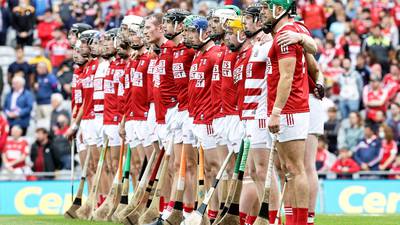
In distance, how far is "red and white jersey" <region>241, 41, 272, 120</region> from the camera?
11.6m

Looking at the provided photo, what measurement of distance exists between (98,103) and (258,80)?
17.3ft

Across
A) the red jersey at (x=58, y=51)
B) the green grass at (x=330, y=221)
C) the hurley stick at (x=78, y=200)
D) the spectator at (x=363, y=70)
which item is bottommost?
the green grass at (x=330, y=221)

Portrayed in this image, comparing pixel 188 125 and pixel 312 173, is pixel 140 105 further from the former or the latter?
pixel 312 173

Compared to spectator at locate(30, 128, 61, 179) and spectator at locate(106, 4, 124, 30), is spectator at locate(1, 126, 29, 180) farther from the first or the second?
spectator at locate(106, 4, 124, 30)

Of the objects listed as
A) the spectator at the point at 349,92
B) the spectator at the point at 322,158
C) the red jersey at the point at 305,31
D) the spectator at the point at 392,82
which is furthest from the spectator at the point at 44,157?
the red jersey at the point at 305,31

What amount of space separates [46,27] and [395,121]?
26.8 ft

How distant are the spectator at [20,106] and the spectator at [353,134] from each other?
19.8 feet

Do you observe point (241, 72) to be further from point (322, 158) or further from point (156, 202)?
point (322, 158)

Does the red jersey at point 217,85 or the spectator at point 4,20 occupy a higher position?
the spectator at point 4,20

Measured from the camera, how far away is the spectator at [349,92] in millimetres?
23016

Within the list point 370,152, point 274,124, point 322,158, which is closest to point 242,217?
point 274,124

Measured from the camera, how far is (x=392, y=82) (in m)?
23.0

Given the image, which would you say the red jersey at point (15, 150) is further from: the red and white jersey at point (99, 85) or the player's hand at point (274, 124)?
the player's hand at point (274, 124)

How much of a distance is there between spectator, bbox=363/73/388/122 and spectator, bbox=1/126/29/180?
6477mm
